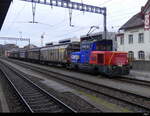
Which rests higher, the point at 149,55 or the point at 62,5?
the point at 62,5

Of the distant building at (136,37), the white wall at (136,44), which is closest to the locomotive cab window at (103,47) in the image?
the distant building at (136,37)

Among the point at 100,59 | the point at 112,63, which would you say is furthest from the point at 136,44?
the point at 112,63

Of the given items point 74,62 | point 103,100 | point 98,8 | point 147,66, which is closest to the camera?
point 103,100

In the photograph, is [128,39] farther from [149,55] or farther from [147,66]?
[147,66]

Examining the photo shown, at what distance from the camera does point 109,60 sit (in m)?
19.0

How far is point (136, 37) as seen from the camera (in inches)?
1596

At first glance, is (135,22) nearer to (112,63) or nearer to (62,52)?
(62,52)

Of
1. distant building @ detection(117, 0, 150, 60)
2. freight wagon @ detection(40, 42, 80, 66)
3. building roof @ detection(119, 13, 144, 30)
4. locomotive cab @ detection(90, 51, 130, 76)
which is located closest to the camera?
locomotive cab @ detection(90, 51, 130, 76)

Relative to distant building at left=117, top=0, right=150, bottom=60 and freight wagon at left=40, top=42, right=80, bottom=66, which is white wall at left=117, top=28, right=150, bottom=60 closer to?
distant building at left=117, top=0, right=150, bottom=60

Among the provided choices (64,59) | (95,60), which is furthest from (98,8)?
(95,60)

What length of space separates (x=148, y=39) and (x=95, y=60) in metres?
19.9

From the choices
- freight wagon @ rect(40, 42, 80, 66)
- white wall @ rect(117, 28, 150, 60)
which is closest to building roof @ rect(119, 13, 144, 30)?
white wall @ rect(117, 28, 150, 60)

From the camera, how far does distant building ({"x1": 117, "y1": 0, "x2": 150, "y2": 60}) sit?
37.7 m

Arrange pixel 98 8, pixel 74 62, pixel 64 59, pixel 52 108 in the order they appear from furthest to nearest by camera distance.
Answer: pixel 98 8 → pixel 64 59 → pixel 74 62 → pixel 52 108
